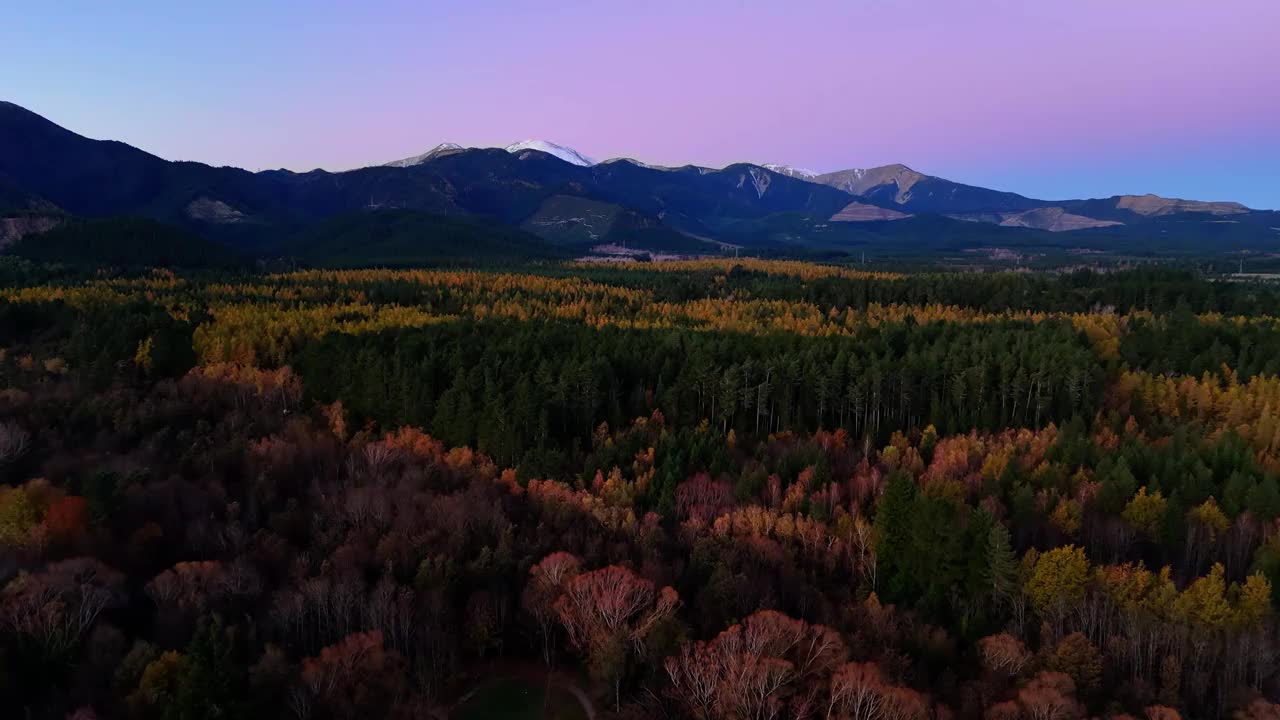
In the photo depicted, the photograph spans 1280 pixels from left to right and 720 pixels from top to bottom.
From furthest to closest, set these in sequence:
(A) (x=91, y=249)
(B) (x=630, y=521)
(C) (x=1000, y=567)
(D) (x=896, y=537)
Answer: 1. (A) (x=91, y=249)
2. (B) (x=630, y=521)
3. (D) (x=896, y=537)
4. (C) (x=1000, y=567)

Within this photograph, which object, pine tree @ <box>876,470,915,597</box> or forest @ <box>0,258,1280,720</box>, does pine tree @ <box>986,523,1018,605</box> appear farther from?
pine tree @ <box>876,470,915,597</box>

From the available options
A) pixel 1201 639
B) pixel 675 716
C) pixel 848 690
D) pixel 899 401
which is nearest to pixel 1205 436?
pixel 899 401

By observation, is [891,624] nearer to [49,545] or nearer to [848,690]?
[848,690]

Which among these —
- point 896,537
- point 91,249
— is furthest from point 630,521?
point 91,249

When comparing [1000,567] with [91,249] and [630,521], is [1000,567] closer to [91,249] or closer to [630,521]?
[630,521]

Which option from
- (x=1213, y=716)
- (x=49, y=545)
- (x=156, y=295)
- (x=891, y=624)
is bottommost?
(x=1213, y=716)

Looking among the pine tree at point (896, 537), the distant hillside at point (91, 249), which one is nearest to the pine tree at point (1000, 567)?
the pine tree at point (896, 537)

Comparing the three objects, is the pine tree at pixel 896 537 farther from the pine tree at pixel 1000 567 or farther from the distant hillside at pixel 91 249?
the distant hillside at pixel 91 249

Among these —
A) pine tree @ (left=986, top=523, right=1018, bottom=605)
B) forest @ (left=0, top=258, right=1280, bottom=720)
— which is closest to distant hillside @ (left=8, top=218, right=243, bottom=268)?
forest @ (left=0, top=258, right=1280, bottom=720)

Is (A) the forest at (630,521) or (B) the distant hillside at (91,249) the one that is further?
(B) the distant hillside at (91,249)
